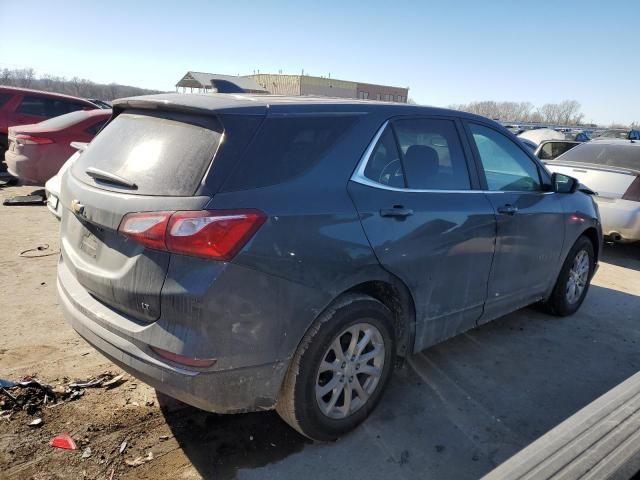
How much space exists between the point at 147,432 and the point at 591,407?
2340mm

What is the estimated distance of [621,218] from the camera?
22.1ft

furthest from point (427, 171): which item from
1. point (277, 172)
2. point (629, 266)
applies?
point (629, 266)

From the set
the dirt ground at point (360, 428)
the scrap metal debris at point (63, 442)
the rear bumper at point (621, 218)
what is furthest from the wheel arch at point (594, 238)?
the scrap metal debris at point (63, 442)

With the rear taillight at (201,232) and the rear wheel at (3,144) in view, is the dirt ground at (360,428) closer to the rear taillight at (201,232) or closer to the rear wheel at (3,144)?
the rear taillight at (201,232)

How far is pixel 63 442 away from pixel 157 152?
5.24 ft

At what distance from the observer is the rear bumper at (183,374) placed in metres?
2.21

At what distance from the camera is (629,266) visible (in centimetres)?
694

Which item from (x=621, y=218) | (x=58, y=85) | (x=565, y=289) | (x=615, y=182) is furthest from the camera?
(x=58, y=85)

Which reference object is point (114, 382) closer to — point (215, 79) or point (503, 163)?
point (215, 79)

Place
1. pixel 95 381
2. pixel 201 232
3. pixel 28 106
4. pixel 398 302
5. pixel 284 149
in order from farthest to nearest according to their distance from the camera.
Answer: pixel 28 106 < pixel 95 381 < pixel 398 302 < pixel 284 149 < pixel 201 232

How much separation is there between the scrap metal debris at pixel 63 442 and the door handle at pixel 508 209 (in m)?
3.01

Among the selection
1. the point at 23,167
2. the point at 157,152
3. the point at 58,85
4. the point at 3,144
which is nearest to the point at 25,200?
the point at 23,167

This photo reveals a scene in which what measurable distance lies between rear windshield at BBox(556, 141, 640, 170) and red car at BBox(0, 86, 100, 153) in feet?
30.6

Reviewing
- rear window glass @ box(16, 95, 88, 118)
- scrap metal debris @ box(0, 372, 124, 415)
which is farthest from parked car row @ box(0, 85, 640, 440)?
rear window glass @ box(16, 95, 88, 118)
